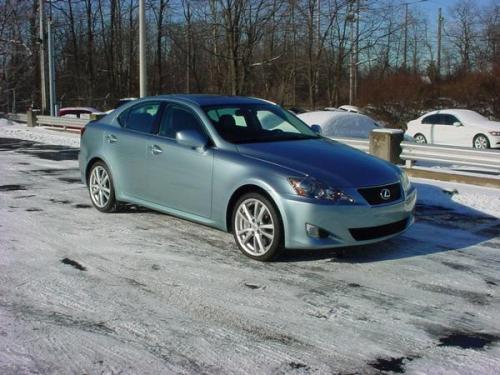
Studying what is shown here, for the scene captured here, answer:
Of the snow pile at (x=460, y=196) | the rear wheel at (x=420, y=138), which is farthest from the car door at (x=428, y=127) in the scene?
the snow pile at (x=460, y=196)

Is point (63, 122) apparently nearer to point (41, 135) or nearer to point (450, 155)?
point (41, 135)

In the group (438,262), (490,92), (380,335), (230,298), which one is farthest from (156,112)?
(490,92)

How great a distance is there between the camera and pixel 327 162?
592cm

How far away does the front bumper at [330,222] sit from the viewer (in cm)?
545

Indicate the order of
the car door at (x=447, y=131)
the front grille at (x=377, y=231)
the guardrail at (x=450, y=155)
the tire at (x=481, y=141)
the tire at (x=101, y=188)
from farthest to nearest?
the car door at (x=447, y=131) < the tire at (x=481, y=141) < the guardrail at (x=450, y=155) < the tire at (x=101, y=188) < the front grille at (x=377, y=231)

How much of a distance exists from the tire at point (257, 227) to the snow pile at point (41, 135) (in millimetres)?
12839

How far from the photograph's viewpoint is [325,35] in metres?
41.2

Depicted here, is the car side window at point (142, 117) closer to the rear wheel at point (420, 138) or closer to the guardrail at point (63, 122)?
the guardrail at point (63, 122)

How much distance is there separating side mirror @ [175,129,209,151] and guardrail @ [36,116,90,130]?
15.1 metres

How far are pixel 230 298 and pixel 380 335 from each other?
1.23 m

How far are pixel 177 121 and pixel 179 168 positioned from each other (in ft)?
1.98

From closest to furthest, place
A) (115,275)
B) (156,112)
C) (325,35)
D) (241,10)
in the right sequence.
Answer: (115,275), (156,112), (241,10), (325,35)

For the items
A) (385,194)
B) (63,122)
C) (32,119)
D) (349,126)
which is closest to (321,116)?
(349,126)

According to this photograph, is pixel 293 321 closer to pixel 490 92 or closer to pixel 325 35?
pixel 490 92
